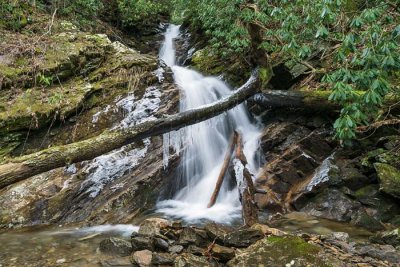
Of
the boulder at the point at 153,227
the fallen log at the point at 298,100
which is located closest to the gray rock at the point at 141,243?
the boulder at the point at 153,227

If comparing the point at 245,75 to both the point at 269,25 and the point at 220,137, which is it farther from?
the point at 220,137

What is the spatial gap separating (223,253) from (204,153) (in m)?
4.03

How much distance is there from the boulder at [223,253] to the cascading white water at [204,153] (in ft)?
5.97

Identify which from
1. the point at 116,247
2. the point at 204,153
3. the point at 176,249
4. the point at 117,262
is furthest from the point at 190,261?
the point at 204,153

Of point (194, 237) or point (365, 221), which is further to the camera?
point (365, 221)

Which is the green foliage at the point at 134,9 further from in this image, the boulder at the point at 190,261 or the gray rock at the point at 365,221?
the boulder at the point at 190,261

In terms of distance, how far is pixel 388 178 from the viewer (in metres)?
6.05

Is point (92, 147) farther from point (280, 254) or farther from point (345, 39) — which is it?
point (345, 39)

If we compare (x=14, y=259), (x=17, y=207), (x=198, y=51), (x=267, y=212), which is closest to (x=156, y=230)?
(x=14, y=259)

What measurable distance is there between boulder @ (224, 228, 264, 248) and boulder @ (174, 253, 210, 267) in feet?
1.54

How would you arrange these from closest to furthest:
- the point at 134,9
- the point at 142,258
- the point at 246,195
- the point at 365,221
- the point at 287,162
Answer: the point at 142,258, the point at 365,221, the point at 246,195, the point at 287,162, the point at 134,9

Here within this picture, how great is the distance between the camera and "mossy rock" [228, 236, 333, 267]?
3799 mm

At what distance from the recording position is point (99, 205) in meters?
6.55

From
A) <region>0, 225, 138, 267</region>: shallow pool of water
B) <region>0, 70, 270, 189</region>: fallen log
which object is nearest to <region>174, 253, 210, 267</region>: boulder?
<region>0, 225, 138, 267</region>: shallow pool of water
